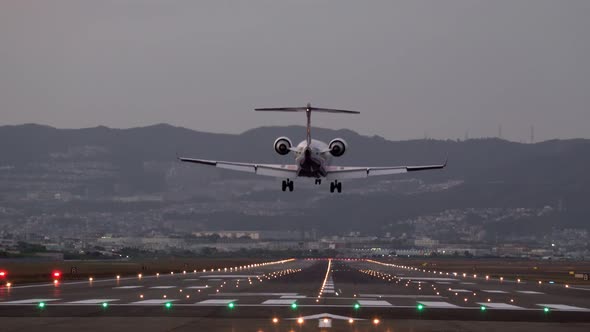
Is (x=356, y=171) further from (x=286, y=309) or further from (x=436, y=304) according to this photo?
(x=286, y=309)

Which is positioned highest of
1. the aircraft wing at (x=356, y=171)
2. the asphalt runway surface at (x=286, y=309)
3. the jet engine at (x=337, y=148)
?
the jet engine at (x=337, y=148)

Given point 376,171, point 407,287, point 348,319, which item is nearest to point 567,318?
point 348,319

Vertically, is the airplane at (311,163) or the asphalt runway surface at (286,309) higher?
the airplane at (311,163)

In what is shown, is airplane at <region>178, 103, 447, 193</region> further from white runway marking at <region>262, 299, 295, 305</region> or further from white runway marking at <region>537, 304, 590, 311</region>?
white runway marking at <region>537, 304, 590, 311</region>

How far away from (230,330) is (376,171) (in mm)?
52693

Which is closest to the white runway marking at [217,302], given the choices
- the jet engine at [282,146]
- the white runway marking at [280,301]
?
the white runway marking at [280,301]

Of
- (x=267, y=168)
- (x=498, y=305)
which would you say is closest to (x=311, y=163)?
(x=267, y=168)

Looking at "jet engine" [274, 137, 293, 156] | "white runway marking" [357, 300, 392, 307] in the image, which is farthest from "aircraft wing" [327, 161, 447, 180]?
"white runway marking" [357, 300, 392, 307]

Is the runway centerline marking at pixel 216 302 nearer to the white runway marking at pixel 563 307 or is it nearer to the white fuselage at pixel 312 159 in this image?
the white runway marking at pixel 563 307

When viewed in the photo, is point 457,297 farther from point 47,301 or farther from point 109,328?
point 109,328

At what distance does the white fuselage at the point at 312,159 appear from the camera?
78.1 meters

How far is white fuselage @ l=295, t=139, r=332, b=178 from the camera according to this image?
78.1 m

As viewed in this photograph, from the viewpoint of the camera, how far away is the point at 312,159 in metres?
78.2

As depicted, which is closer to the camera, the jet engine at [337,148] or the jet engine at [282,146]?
the jet engine at [282,146]
